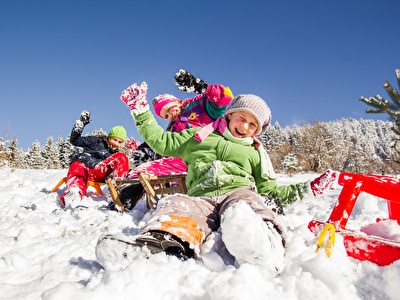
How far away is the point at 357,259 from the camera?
1554 mm

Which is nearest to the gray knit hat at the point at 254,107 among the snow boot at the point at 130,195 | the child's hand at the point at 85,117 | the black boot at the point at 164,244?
the black boot at the point at 164,244

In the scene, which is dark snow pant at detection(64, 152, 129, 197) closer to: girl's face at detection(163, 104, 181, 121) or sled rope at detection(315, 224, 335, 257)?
girl's face at detection(163, 104, 181, 121)

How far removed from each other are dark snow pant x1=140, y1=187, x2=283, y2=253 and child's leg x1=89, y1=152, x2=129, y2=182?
2.99 metres

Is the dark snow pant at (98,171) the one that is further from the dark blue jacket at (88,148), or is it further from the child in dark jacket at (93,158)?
the dark blue jacket at (88,148)

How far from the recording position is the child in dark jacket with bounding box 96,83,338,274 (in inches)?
53.1

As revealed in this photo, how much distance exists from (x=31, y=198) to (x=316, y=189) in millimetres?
3942

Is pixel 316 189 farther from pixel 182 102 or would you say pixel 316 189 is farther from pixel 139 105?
pixel 182 102

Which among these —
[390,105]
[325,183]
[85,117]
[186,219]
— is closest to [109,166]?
[85,117]

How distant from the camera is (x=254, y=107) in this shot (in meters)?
2.44

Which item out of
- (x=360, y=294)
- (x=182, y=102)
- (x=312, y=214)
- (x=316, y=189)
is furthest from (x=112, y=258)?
(x=182, y=102)

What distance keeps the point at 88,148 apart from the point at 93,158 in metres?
0.23

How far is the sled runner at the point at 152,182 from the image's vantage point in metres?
3.45

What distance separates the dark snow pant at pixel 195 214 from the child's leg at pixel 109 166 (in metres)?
2.99

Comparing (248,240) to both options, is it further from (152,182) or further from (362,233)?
(152,182)
